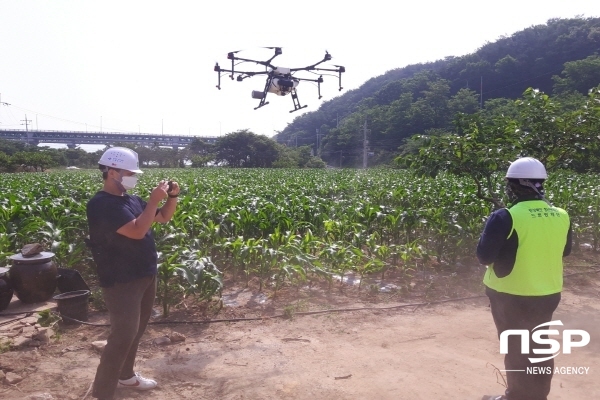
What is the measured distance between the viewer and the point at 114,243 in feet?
10.6

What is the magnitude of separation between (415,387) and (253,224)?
485 centimetres

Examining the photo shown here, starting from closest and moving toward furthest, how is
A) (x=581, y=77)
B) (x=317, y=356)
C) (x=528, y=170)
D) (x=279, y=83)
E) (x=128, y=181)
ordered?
(x=528, y=170), (x=128, y=181), (x=317, y=356), (x=279, y=83), (x=581, y=77)

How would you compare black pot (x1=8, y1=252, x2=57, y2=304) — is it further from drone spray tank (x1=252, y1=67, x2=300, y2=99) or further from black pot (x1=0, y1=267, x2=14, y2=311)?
drone spray tank (x1=252, y1=67, x2=300, y2=99)

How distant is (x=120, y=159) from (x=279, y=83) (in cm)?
474

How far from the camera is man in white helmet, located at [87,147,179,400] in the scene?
3.18 m

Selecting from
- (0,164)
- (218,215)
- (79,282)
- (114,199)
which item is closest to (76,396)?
(114,199)

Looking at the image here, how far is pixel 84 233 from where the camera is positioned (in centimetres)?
803

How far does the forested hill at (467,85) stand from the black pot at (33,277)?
5942cm

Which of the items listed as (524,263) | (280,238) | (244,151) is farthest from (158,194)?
(244,151)

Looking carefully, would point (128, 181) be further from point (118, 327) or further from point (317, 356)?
point (317, 356)

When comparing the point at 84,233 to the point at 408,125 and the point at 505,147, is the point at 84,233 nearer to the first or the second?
the point at 505,147

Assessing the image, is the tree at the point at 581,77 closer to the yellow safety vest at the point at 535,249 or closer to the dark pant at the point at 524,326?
the yellow safety vest at the point at 535,249

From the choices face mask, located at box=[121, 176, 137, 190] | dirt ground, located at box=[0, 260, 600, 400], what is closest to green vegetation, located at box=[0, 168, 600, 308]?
dirt ground, located at box=[0, 260, 600, 400]

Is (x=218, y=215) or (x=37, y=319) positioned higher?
(x=218, y=215)
